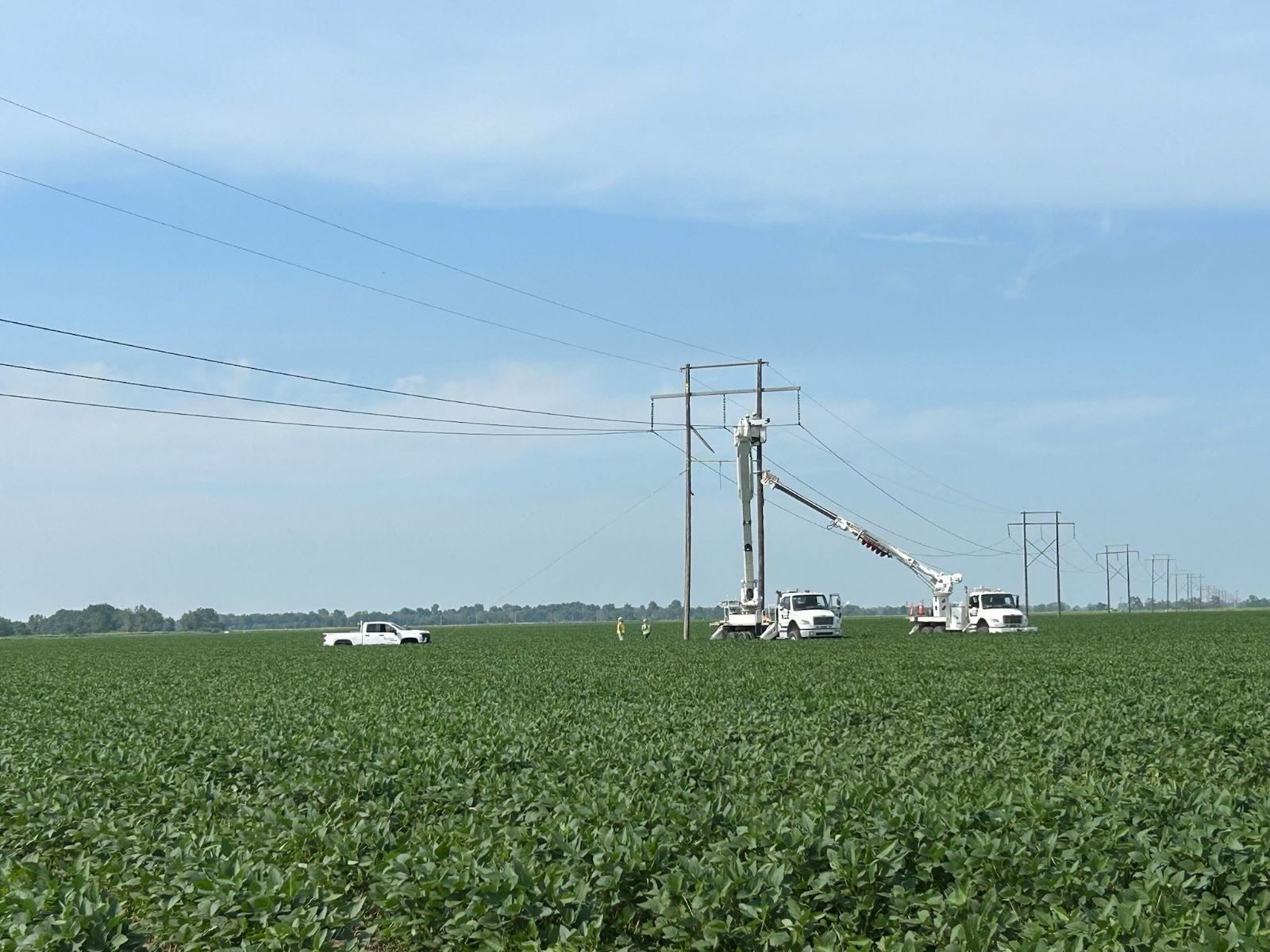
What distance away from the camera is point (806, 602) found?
6322 cm

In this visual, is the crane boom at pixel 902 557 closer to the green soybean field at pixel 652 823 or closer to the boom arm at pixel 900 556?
the boom arm at pixel 900 556

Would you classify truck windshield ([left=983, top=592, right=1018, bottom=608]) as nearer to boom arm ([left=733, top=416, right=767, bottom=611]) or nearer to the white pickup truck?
boom arm ([left=733, top=416, right=767, bottom=611])

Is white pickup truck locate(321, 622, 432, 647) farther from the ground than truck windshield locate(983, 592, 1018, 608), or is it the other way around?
truck windshield locate(983, 592, 1018, 608)

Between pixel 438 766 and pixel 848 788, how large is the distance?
5757mm

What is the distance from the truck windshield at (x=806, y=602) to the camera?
63031 mm

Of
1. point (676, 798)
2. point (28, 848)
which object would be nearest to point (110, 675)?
point (28, 848)

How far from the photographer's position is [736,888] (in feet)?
30.5

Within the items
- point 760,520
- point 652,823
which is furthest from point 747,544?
point 652,823

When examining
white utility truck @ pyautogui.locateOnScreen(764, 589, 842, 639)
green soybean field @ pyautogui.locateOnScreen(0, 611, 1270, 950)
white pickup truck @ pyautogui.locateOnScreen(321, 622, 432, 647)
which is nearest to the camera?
green soybean field @ pyautogui.locateOnScreen(0, 611, 1270, 950)

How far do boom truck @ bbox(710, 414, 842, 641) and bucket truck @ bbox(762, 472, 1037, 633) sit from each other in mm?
4509

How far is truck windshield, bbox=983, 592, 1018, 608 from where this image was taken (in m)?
72.2

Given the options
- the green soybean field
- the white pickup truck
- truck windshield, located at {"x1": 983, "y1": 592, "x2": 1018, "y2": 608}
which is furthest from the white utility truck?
the green soybean field

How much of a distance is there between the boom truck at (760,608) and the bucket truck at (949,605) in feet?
14.8

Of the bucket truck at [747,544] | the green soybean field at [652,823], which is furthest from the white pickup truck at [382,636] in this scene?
the green soybean field at [652,823]
